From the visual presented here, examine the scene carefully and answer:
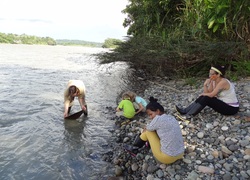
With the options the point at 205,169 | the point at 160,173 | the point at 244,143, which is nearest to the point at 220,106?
the point at 244,143

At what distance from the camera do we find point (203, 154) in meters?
4.84

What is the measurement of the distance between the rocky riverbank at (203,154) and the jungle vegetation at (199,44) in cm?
316

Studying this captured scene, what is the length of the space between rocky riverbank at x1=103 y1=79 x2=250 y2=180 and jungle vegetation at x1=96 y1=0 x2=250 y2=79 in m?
3.16

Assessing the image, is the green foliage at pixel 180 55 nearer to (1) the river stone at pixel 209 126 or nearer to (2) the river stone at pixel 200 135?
(1) the river stone at pixel 209 126

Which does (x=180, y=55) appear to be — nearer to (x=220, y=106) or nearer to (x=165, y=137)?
(x=220, y=106)

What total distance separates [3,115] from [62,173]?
475cm

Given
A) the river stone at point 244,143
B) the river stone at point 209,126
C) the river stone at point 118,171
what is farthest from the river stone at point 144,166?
the river stone at point 244,143

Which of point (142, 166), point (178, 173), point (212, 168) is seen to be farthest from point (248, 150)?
point (142, 166)

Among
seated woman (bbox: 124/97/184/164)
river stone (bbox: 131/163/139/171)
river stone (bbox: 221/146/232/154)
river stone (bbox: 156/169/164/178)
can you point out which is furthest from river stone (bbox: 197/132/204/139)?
river stone (bbox: 131/163/139/171)

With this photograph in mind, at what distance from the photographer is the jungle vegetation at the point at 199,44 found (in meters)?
9.24

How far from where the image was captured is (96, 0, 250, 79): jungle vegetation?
9.24m

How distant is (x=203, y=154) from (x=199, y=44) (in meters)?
6.22

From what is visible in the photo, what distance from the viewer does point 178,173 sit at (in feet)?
14.8

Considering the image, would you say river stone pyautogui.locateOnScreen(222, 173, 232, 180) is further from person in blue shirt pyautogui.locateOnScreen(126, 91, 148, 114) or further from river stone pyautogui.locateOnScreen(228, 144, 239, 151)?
person in blue shirt pyautogui.locateOnScreen(126, 91, 148, 114)
